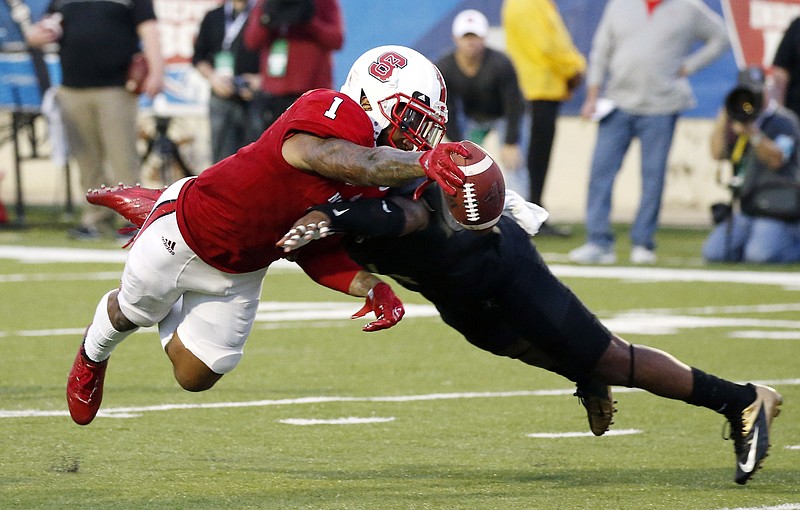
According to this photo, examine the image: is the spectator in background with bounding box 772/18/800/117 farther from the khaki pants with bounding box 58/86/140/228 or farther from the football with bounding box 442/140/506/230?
the football with bounding box 442/140/506/230

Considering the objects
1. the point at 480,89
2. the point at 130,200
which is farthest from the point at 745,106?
the point at 130,200

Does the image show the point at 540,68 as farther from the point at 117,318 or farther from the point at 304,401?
the point at 117,318

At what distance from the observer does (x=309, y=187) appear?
4812 mm

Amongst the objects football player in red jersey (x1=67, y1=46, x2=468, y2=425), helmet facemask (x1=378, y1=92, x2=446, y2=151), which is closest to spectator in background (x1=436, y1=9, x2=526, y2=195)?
football player in red jersey (x1=67, y1=46, x2=468, y2=425)

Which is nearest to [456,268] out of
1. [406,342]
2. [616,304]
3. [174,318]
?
[174,318]

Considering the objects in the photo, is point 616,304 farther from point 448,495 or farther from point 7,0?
point 7,0

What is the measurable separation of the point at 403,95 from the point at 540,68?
9792 millimetres

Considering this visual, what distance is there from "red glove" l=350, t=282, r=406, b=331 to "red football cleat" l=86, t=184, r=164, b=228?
1.28m

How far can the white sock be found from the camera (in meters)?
5.60

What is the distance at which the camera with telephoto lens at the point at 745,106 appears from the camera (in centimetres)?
1210

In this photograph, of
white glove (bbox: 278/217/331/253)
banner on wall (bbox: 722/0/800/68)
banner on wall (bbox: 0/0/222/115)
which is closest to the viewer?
white glove (bbox: 278/217/331/253)

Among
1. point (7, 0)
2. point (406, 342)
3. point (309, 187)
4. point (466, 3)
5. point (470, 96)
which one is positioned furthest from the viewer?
point (466, 3)

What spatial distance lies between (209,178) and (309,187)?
0.38m

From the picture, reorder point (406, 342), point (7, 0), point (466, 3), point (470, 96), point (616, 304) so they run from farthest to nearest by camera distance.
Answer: point (466, 3), point (7, 0), point (470, 96), point (616, 304), point (406, 342)
